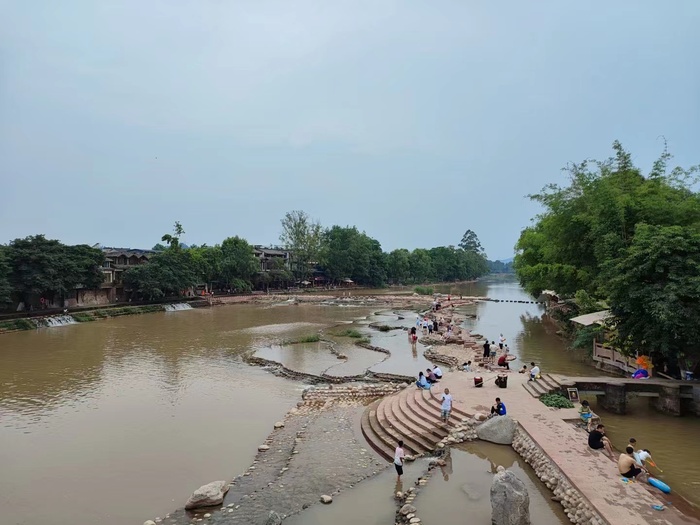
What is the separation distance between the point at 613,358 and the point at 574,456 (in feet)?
44.5

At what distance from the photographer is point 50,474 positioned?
14.6 metres

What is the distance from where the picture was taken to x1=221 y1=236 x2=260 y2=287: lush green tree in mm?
81062

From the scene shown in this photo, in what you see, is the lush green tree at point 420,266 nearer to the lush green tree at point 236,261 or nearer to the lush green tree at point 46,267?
the lush green tree at point 236,261

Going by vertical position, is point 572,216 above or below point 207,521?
above

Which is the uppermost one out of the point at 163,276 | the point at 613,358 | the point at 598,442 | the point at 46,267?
the point at 46,267

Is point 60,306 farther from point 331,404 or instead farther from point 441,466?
point 441,466

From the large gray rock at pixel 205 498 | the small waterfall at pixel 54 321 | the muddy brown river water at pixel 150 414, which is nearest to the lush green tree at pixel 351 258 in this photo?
the small waterfall at pixel 54 321

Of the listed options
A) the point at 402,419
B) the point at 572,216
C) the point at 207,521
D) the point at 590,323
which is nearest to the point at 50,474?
the point at 207,521

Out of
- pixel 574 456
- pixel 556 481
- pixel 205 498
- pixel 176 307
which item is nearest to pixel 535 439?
pixel 574 456

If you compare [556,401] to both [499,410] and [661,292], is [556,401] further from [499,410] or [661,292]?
[661,292]

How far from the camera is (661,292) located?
17047mm

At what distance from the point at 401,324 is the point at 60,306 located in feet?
140

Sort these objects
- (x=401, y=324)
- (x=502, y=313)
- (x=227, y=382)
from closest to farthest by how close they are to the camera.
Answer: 1. (x=227, y=382)
2. (x=401, y=324)
3. (x=502, y=313)

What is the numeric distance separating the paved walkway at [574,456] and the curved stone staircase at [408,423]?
962 millimetres
